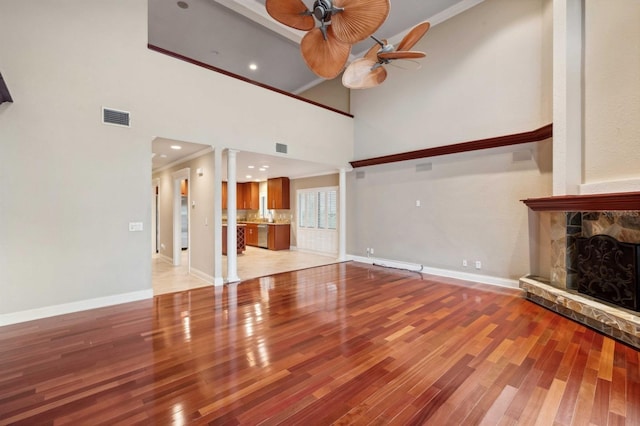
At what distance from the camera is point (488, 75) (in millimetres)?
5184

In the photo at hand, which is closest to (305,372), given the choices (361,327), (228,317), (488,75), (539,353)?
(361,327)

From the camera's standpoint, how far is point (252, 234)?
10656 millimetres

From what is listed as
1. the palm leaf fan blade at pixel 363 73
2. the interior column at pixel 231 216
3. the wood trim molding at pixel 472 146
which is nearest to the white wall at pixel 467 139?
the wood trim molding at pixel 472 146

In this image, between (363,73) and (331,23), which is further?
(363,73)

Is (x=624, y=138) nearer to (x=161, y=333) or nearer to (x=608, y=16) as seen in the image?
(x=608, y=16)

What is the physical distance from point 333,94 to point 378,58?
4935mm

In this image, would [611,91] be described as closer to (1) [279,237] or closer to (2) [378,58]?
(2) [378,58]

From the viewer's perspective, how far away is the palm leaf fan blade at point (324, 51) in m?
2.92

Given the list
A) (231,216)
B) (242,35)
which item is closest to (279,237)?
(231,216)

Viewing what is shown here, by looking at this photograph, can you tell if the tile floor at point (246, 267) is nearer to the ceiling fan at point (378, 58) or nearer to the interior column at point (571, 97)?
the ceiling fan at point (378, 58)

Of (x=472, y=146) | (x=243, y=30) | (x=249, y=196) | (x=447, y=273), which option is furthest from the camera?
(x=249, y=196)

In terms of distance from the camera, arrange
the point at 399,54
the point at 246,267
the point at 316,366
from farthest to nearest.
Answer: the point at 246,267 < the point at 399,54 < the point at 316,366

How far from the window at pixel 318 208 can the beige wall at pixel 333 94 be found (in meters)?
2.47

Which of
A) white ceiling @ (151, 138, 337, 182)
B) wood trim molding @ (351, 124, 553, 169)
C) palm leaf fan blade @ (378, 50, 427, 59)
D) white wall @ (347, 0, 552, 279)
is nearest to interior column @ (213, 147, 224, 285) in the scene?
white ceiling @ (151, 138, 337, 182)
